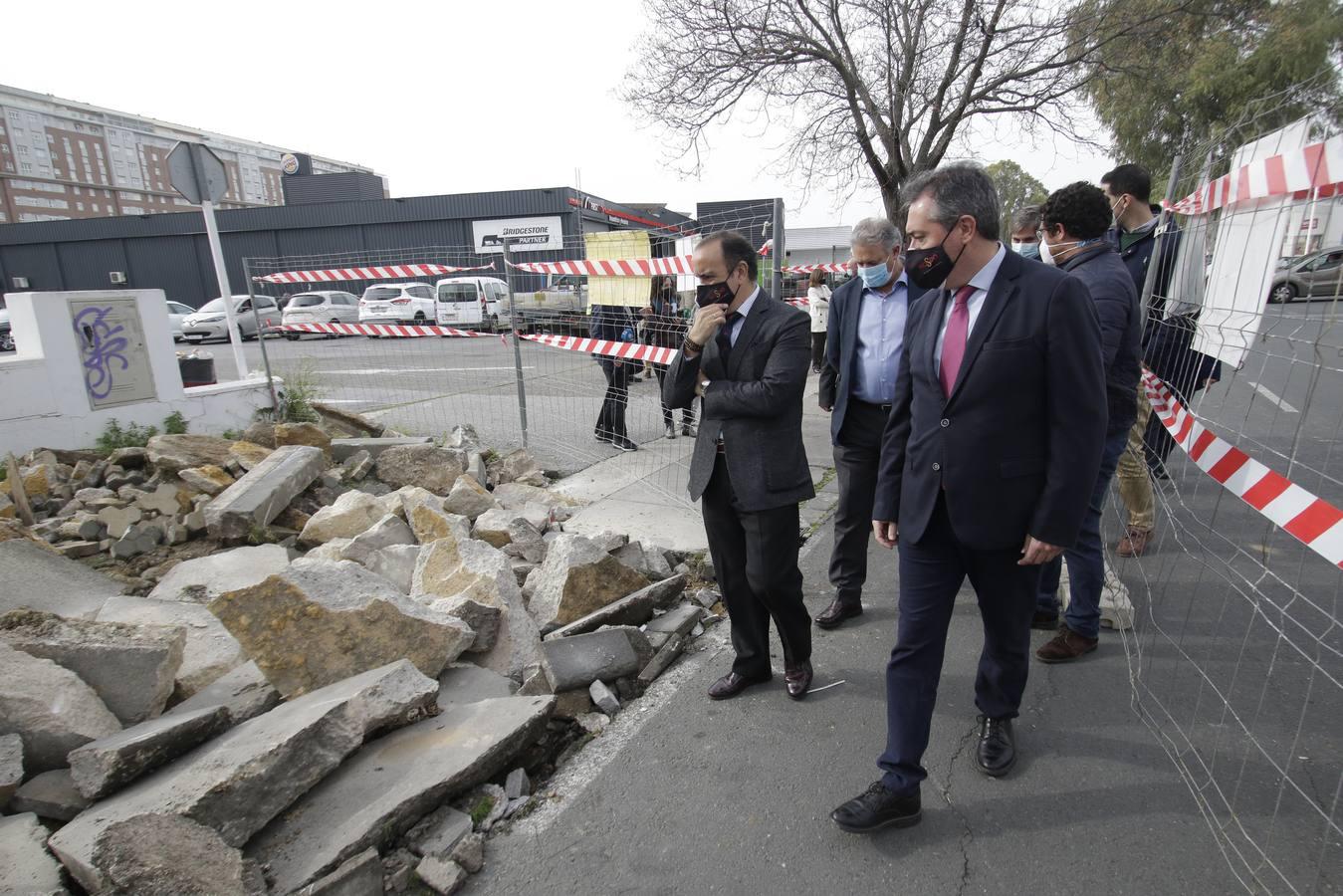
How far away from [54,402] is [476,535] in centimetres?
423

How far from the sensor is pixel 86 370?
240 inches

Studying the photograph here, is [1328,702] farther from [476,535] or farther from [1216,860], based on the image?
[476,535]

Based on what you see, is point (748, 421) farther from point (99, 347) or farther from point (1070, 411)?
point (99, 347)

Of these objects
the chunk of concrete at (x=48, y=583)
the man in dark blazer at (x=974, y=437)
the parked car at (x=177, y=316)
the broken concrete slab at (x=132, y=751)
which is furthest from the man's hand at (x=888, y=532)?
the parked car at (x=177, y=316)

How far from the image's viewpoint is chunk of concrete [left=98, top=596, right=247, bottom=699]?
3.18 m

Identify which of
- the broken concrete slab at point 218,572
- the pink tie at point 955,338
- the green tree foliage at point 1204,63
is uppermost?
the green tree foliage at point 1204,63

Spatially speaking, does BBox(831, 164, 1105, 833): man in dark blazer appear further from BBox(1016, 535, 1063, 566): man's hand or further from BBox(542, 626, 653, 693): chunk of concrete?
BBox(542, 626, 653, 693): chunk of concrete

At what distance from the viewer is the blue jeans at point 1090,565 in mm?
3305

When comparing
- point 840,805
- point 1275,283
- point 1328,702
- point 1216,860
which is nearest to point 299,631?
point 840,805

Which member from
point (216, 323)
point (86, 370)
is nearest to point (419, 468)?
point (86, 370)

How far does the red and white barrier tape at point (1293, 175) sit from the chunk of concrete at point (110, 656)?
4.14m

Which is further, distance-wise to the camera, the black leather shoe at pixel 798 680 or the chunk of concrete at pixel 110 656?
the black leather shoe at pixel 798 680

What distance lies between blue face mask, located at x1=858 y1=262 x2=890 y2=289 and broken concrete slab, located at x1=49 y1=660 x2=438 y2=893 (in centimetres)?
285

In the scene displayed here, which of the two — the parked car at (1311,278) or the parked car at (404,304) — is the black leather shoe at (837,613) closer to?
the parked car at (1311,278)
